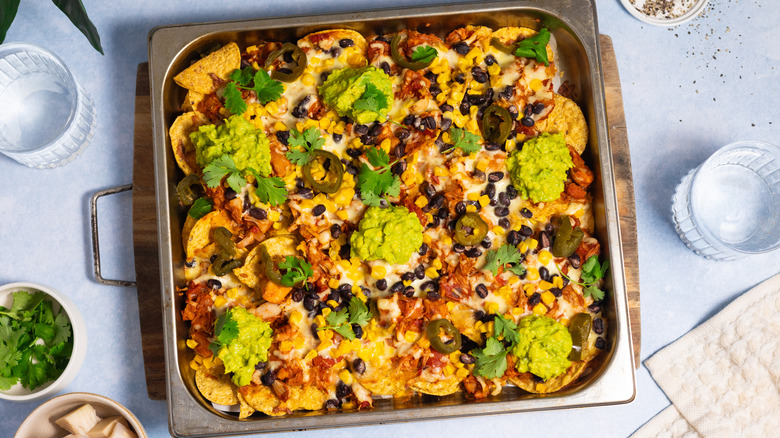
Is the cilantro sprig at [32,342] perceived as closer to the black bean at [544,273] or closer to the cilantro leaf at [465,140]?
the cilantro leaf at [465,140]

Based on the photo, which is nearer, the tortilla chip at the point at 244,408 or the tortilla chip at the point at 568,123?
the tortilla chip at the point at 244,408

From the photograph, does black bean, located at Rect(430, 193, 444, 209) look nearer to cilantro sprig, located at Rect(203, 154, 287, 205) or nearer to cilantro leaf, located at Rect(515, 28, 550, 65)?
cilantro sprig, located at Rect(203, 154, 287, 205)

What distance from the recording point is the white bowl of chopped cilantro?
13.7ft

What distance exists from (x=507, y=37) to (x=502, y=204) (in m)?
1.13

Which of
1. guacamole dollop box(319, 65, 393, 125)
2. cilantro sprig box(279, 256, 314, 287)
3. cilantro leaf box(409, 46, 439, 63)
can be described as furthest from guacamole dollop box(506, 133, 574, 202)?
cilantro sprig box(279, 256, 314, 287)

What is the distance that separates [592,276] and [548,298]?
1.08ft

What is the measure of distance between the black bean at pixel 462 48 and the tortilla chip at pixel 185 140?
177 centimetres

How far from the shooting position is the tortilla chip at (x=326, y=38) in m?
4.01

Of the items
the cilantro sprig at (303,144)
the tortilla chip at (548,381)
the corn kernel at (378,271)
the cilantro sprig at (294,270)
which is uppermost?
the cilantro sprig at (303,144)

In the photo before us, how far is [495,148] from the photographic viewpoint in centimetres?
400

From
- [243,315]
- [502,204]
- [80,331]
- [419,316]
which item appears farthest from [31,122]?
[502,204]

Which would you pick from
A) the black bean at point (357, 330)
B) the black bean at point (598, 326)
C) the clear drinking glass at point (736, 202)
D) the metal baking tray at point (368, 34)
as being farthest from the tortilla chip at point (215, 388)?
the clear drinking glass at point (736, 202)

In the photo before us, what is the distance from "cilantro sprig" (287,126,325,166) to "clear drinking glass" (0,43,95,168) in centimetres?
167

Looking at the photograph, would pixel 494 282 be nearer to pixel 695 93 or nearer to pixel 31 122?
pixel 695 93
